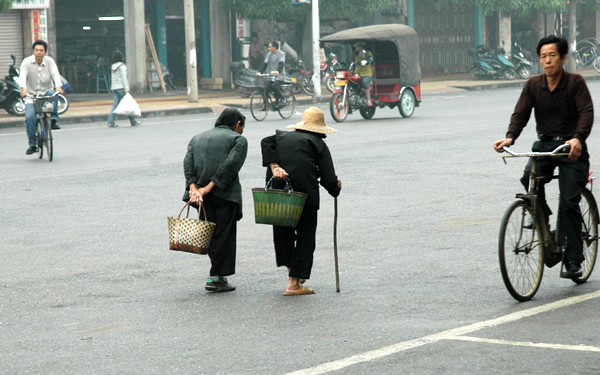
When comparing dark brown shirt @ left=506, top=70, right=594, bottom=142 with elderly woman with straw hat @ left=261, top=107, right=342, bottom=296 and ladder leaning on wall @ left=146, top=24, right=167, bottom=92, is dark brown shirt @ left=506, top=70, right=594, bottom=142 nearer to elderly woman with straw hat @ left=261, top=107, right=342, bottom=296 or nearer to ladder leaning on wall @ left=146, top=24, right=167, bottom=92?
elderly woman with straw hat @ left=261, top=107, right=342, bottom=296

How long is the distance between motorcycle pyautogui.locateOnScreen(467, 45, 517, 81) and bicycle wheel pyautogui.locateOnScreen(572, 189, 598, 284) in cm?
3159

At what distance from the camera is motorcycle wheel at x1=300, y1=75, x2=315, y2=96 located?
30.8 metres

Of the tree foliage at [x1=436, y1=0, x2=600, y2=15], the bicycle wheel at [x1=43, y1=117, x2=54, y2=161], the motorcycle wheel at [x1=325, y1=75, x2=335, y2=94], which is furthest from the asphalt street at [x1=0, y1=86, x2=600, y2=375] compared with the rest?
the tree foliage at [x1=436, y1=0, x2=600, y2=15]

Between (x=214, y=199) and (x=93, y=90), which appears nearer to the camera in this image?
(x=214, y=199)

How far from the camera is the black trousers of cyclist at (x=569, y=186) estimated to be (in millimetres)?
6395

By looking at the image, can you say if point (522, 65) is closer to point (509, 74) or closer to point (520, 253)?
point (509, 74)

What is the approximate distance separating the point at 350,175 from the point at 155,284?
235 inches

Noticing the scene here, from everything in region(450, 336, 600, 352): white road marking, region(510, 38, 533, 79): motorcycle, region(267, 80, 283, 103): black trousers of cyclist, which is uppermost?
region(510, 38, 533, 79): motorcycle

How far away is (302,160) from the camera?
6.58 metres

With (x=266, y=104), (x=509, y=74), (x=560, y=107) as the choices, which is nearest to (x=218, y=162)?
(x=560, y=107)

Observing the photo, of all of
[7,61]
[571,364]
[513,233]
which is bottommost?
[571,364]

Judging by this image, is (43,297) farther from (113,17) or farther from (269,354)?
(113,17)

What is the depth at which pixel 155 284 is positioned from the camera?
706 centimetres

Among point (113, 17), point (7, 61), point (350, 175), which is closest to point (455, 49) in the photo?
point (113, 17)
